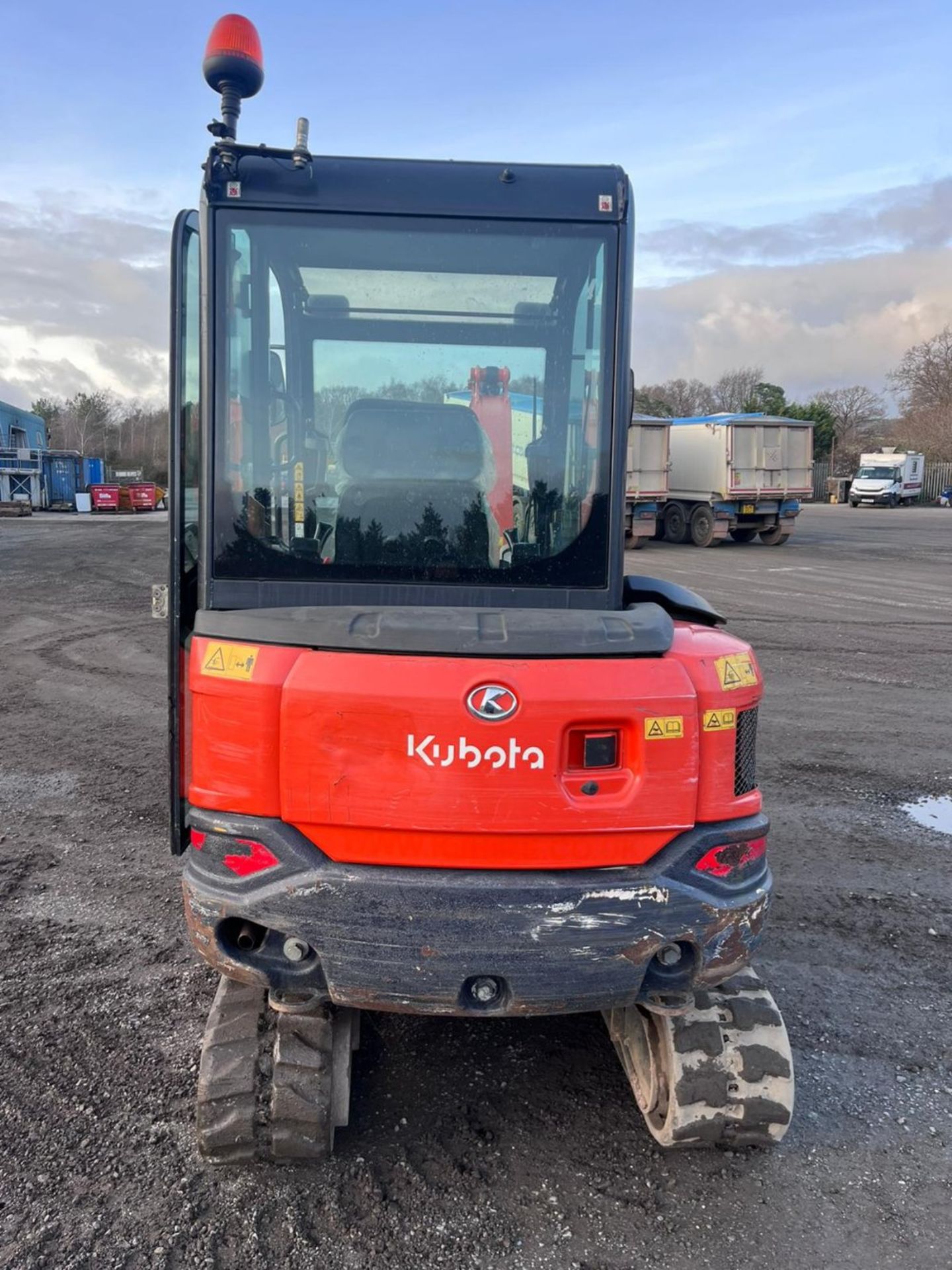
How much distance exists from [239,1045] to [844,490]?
181 feet

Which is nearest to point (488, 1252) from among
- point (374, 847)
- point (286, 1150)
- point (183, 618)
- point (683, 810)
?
point (286, 1150)

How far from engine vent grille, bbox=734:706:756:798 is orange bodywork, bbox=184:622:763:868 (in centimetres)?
9

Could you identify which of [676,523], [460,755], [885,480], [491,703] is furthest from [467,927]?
[885,480]

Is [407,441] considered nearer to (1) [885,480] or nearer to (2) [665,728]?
(2) [665,728]

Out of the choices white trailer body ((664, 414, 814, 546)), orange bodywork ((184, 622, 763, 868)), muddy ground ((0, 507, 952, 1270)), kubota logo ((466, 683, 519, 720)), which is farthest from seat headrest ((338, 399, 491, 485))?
white trailer body ((664, 414, 814, 546))

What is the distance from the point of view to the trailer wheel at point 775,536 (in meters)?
24.7

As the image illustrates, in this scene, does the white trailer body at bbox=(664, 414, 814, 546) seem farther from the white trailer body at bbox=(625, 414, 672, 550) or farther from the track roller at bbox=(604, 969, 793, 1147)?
the track roller at bbox=(604, 969, 793, 1147)

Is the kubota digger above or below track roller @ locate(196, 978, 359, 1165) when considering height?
above

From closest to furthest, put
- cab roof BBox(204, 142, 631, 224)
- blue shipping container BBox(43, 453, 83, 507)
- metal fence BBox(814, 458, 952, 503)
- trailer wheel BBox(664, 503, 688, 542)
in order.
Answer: cab roof BBox(204, 142, 631, 224) → trailer wheel BBox(664, 503, 688, 542) → blue shipping container BBox(43, 453, 83, 507) → metal fence BBox(814, 458, 952, 503)

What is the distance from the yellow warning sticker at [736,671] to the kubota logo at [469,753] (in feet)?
1.87

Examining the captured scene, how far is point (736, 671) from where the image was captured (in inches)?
107

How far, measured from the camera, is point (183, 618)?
3152mm

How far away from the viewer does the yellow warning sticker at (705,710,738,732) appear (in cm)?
262

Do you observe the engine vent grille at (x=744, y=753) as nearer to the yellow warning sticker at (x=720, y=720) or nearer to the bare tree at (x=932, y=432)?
the yellow warning sticker at (x=720, y=720)
